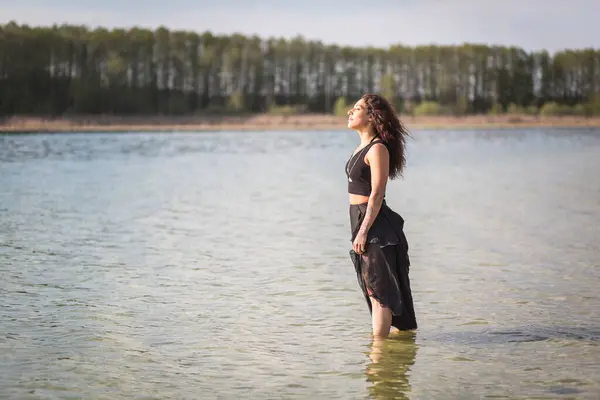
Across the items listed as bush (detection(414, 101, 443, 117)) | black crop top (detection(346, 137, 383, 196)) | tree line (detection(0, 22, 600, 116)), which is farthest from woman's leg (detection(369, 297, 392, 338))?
bush (detection(414, 101, 443, 117))

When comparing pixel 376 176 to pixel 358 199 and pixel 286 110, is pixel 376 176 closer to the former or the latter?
pixel 358 199

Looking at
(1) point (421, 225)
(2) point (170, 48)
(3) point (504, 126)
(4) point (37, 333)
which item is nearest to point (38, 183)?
(1) point (421, 225)

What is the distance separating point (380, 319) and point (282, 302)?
2265 millimetres

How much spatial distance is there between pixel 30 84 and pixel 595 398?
11179cm

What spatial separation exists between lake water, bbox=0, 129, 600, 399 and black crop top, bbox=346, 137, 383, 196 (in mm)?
1185

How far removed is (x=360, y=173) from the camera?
7.68 metres

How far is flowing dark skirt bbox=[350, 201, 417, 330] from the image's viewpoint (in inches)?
304

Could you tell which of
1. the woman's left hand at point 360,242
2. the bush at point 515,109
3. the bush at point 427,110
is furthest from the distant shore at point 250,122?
the woman's left hand at point 360,242

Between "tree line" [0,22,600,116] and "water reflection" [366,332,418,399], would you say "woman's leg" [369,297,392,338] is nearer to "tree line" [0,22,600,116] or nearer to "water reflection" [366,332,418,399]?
"water reflection" [366,332,418,399]

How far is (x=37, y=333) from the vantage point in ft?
28.7

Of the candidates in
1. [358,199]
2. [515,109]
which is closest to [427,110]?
[515,109]

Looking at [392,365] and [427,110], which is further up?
[392,365]

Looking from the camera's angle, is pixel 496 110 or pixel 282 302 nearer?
pixel 282 302

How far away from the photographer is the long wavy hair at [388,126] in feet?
25.0
